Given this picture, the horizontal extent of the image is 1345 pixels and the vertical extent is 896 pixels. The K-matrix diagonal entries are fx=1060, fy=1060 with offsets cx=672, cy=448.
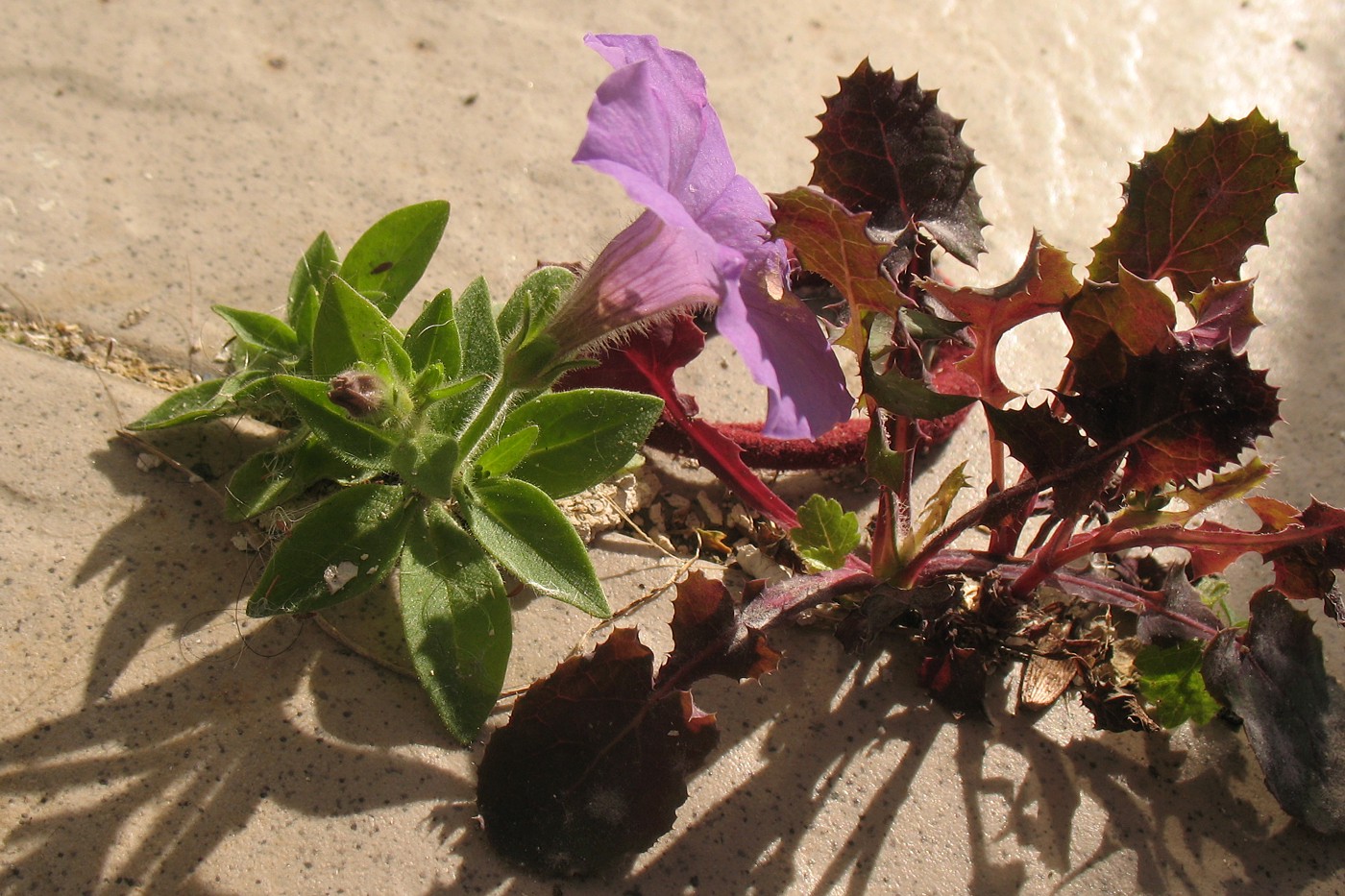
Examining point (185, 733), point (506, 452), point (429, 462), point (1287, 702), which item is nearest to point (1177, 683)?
point (1287, 702)

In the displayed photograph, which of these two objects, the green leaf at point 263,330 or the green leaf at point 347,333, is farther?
the green leaf at point 263,330

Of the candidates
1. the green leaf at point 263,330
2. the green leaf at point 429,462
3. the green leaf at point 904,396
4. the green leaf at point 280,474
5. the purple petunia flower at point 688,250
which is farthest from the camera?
the green leaf at point 263,330

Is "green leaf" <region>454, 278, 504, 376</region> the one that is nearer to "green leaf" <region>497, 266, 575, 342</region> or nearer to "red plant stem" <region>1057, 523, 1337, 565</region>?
"green leaf" <region>497, 266, 575, 342</region>

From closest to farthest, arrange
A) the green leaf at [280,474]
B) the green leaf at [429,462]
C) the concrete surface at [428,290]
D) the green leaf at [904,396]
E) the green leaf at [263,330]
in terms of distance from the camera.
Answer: the green leaf at [904,396] < the green leaf at [429,462] < the concrete surface at [428,290] < the green leaf at [280,474] < the green leaf at [263,330]

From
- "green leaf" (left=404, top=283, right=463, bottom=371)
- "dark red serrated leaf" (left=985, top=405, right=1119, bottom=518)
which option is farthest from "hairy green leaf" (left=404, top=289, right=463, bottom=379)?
"dark red serrated leaf" (left=985, top=405, right=1119, bottom=518)

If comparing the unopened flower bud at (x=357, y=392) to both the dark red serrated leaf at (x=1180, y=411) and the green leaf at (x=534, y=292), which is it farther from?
the dark red serrated leaf at (x=1180, y=411)

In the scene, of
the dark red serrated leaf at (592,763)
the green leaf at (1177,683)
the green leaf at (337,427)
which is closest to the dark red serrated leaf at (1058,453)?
the green leaf at (1177,683)

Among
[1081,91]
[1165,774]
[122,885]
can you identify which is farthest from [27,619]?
[1081,91]

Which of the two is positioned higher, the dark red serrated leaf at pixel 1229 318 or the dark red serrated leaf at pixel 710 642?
the dark red serrated leaf at pixel 1229 318
